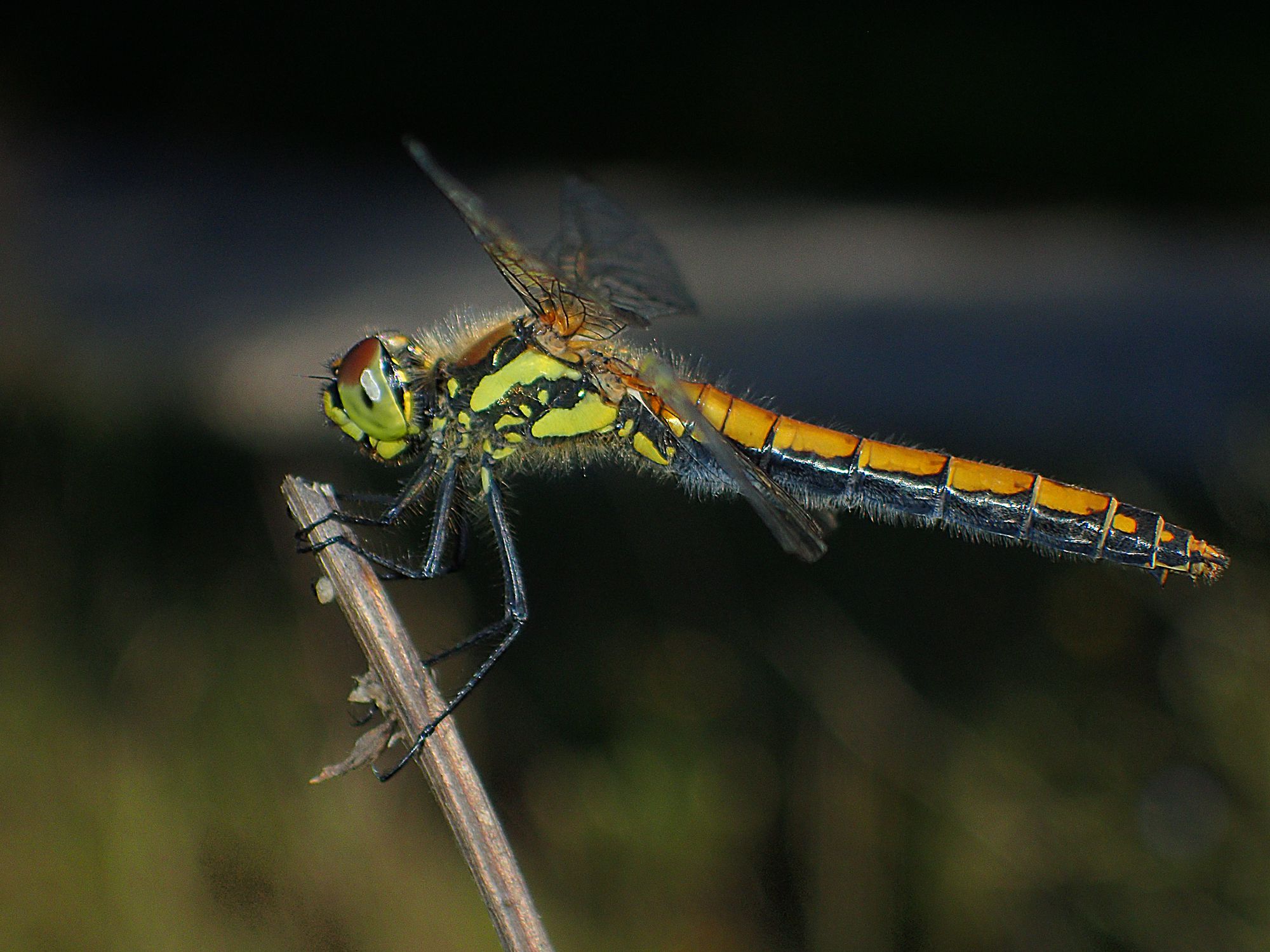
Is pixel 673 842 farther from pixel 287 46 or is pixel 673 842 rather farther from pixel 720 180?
pixel 287 46

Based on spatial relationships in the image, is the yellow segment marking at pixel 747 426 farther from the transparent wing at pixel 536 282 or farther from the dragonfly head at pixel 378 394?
the dragonfly head at pixel 378 394

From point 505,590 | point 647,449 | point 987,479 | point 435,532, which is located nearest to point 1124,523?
point 987,479

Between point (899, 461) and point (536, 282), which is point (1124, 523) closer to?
point (899, 461)

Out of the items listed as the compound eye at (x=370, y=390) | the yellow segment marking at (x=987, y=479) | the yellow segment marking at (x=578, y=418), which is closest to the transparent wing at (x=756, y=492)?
the yellow segment marking at (x=578, y=418)

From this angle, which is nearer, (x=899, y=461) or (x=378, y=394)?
(x=378, y=394)

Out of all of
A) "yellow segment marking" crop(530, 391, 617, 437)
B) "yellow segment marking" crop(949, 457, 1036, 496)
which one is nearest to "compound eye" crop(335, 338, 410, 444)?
"yellow segment marking" crop(530, 391, 617, 437)

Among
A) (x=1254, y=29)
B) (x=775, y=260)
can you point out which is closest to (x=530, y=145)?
(x=775, y=260)
